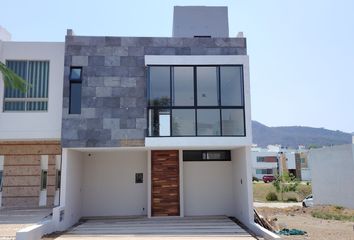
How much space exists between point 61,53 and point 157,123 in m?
4.51

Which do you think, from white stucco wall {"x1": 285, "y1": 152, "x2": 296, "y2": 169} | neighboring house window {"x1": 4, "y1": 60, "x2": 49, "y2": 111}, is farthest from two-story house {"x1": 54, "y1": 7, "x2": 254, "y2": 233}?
Result: white stucco wall {"x1": 285, "y1": 152, "x2": 296, "y2": 169}

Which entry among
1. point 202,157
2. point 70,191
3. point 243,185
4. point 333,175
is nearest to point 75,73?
point 70,191

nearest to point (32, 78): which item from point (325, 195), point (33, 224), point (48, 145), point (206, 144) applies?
point (48, 145)

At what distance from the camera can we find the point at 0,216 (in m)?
12.3

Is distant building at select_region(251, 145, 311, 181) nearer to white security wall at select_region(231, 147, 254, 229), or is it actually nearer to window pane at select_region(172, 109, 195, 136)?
white security wall at select_region(231, 147, 254, 229)

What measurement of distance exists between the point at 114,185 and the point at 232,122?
5661 millimetres

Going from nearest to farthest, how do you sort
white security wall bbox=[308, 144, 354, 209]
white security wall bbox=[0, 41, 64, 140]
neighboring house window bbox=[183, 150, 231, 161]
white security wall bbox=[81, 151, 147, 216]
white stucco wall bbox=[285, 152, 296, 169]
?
white security wall bbox=[0, 41, 64, 140] → white security wall bbox=[81, 151, 147, 216] → neighboring house window bbox=[183, 150, 231, 161] → white security wall bbox=[308, 144, 354, 209] → white stucco wall bbox=[285, 152, 296, 169]

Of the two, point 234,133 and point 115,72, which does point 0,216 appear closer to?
point 115,72

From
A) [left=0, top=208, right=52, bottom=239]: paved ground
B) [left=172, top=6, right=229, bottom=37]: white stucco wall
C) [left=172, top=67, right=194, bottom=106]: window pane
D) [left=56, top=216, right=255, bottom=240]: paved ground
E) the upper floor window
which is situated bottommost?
[left=56, top=216, right=255, bottom=240]: paved ground

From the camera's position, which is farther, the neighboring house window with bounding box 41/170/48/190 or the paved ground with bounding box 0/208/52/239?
the neighboring house window with bounding box 41/170/48/190

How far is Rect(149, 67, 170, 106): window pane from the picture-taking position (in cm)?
1272

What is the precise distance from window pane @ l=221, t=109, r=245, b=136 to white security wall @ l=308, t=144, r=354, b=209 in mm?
13287

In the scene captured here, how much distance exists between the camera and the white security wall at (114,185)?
15.0m

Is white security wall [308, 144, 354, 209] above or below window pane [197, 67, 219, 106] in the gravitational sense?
below
